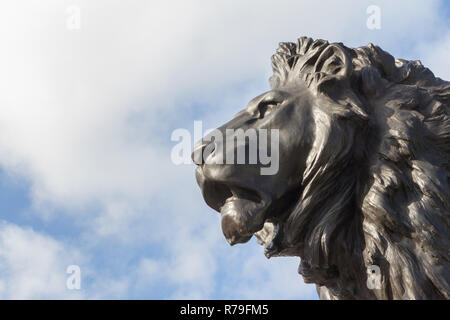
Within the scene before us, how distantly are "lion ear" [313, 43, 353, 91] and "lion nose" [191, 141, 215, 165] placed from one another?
1.58 feet

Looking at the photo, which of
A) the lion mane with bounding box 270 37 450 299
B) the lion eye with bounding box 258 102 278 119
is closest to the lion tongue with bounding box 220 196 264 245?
the lion mane with bounding box 270 37 450 299

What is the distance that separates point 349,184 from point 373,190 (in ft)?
0.34

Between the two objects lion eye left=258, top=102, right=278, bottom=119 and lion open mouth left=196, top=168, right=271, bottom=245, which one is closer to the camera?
lion open mouth left=196, top=168, right=271, bottom=245

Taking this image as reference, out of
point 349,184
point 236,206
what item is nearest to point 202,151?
point 236,206

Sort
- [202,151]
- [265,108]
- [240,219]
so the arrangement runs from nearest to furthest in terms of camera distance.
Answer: [240,219]
[202,151]
[265,108]

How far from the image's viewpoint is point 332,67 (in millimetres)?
2703

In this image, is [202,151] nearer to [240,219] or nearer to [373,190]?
[240,219]

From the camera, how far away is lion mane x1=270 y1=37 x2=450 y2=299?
2.36 meters

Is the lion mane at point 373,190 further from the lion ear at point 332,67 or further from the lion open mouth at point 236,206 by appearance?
the lion open mouth at point 236,206

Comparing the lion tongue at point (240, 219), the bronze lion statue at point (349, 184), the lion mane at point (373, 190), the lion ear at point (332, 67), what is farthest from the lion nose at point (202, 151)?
the lion ear at point (332, 67)

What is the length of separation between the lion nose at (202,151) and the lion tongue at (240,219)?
0.18 metres

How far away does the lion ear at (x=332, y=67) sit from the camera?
2623mm

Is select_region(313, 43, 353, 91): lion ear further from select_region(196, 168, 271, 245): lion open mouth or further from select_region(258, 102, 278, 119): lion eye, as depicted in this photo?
select_region(196, 168, 271, 245): lion open mouth
